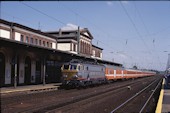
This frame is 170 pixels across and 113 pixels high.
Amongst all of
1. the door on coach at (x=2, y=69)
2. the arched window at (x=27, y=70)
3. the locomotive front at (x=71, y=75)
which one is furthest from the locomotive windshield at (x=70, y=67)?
the door on coach at (x=2, y=69)

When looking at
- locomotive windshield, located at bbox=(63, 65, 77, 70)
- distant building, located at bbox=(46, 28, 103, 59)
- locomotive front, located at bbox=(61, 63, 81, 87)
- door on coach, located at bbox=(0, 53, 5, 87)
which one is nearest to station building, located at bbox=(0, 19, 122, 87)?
door on coach, located at bbox=(0, 53, 5, 87)

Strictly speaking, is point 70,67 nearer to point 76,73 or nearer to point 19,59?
point 76,73

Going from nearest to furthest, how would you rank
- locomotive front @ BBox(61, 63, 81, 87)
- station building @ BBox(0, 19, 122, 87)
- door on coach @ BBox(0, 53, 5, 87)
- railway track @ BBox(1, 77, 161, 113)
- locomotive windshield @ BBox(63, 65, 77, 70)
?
Result: 1. railway track @ BBox(1, 77, 161, 113)
2. station building @ BBox(0, 19, 122, 87)
3. door on coach @ BBox(0, 53, 5, 87)
4. locomotive front @ BBox(61, 63, 81, 87)
5. locomotive windshield @ BBox(63, 65, 77, 70)

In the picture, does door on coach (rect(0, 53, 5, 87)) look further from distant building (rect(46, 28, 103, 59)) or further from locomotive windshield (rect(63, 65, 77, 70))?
distant building (rect(46, 28, 103, 59))

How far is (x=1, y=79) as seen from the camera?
2770 centimetres

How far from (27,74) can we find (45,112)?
66.4ft

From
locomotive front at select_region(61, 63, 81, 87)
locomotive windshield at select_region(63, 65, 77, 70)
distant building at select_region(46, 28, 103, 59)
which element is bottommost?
locomotive front at select_region(61, 63, 81, 87)

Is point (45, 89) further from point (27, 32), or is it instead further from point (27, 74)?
point (27, 32)

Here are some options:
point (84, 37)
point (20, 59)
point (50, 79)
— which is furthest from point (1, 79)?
point (84, 37)

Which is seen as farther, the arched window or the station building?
the arched window

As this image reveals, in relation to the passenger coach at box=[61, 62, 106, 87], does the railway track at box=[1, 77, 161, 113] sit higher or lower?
Answer: lower

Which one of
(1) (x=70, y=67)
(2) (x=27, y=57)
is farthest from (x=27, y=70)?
(1) (x=70, y=67)

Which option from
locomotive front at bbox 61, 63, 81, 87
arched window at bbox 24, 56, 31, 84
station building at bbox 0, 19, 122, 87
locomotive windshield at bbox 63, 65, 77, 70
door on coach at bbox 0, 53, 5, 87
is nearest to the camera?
station building at bbox 0, 19, 122, 87

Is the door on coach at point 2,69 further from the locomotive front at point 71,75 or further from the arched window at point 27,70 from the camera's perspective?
the locomotive front at point 71,75
